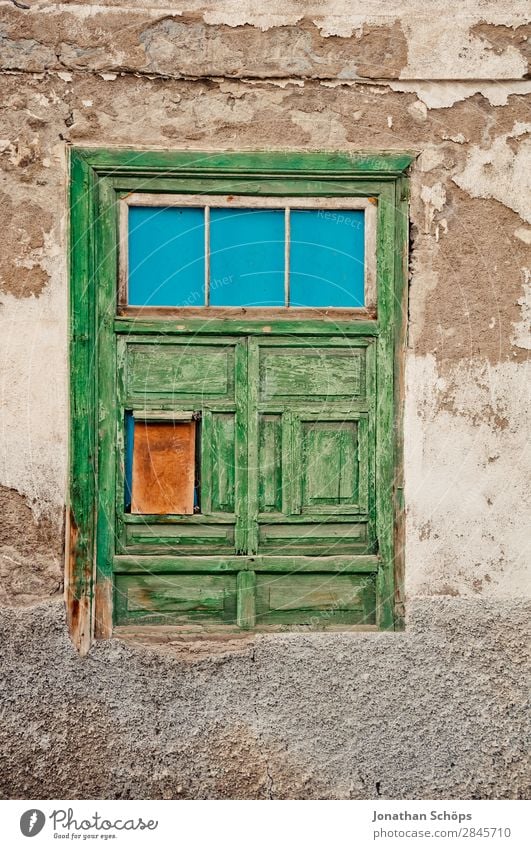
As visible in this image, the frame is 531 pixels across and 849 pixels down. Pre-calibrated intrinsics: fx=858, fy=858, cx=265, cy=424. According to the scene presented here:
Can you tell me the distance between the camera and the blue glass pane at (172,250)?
3246 millimetres

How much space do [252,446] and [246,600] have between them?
0.58m

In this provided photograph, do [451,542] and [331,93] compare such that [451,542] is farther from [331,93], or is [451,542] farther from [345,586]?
[331,93]

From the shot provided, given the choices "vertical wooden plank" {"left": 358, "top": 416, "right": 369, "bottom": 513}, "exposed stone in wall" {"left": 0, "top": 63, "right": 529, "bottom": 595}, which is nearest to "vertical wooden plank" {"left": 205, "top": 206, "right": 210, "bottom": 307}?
"exposed stone in wall" {"left": 0, "top": 63, "right": 529, "bottom": 595}

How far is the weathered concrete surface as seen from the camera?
3078 millimetres

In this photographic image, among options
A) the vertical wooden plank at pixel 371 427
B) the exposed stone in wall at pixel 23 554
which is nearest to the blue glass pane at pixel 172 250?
the vertical wooden plank at pixel 371 427

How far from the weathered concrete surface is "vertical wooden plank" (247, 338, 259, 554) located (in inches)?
15.8

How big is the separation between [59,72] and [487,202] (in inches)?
64.9

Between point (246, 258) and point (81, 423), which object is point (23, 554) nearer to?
point (81, 423)

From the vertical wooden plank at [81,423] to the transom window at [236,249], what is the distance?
146 millimetres

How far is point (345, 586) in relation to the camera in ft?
10.8

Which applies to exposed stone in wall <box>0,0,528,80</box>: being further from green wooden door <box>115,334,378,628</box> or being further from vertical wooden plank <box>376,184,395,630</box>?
green wooden door <box>115,334,378,628</box>

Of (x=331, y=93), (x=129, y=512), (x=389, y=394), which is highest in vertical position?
(x=331, y=93)

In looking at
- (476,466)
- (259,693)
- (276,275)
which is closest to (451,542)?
(476,466)
